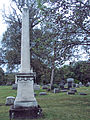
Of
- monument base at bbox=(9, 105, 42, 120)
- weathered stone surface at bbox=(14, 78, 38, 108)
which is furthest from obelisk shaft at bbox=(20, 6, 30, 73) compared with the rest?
monument base at bbox=(9, 105, 42, 120)

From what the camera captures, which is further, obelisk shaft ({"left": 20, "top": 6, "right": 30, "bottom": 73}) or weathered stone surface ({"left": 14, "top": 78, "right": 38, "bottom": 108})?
obelisk shaft ({"left": 20, "top": 6, "right": 30, "bottom": 73})

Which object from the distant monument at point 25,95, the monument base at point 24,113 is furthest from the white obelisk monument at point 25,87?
the monument base at point 24,113

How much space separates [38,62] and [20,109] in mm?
16964

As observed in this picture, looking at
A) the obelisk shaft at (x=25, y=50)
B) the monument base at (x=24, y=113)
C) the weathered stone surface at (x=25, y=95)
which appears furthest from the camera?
the obelisk shaft at (x=25, y=50)

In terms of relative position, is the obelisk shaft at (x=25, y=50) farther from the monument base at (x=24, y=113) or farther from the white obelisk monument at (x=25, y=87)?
the monument base at (x=24, y=113)

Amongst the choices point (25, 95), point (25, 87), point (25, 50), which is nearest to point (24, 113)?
point (25, 95)

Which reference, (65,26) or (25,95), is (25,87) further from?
(65,26)

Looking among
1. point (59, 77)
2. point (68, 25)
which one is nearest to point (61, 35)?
point (68, 25)

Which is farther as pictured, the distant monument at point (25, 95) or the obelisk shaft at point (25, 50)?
the obelisk shaft at point (25, 50)

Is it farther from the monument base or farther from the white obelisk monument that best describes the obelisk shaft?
the monument base

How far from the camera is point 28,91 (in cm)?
779

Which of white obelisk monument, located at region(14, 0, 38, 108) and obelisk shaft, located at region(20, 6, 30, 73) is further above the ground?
obelisk shaft, located at region(20, 6, 30, 73)

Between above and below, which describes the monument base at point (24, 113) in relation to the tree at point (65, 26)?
below

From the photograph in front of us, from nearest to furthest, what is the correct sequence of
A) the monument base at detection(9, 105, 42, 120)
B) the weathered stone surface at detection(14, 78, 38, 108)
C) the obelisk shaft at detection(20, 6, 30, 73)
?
the monument base at detection(9, 105, 42, 120)
the weathered stone surface at detection(14, 78, 38, 108)
the obelisk shaft at detection(20, 6, 30, 73)
